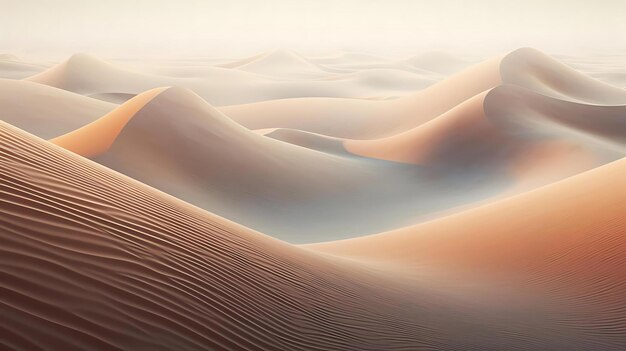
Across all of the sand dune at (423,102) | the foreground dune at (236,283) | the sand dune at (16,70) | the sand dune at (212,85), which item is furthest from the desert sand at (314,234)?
the sand dune at (16,70)

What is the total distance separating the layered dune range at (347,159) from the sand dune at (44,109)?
1008 cm

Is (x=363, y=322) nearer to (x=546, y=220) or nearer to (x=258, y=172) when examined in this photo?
(x=546, y=220)

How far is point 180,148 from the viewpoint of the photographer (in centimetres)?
2052

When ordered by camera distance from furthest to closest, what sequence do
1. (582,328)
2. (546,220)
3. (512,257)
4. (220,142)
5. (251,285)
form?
(220,142)
(546,220)
(512,257)
(582,328)
(251,285)

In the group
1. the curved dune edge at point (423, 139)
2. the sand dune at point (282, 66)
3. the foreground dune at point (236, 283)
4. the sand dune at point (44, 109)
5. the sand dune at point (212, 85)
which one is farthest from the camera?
the sand dune at point (282, 66)

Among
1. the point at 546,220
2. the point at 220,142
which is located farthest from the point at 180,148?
the point at 546,220

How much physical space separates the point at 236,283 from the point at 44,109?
102 ft

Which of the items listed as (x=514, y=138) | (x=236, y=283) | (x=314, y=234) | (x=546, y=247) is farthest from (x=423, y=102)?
(x=236, y=283)

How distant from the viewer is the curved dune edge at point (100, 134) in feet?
62.9

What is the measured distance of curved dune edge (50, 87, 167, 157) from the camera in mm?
19172

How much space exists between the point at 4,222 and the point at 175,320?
4.30ft

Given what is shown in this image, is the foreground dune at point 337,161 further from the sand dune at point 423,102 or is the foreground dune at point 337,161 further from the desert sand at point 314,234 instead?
the sand dune at point 423,102

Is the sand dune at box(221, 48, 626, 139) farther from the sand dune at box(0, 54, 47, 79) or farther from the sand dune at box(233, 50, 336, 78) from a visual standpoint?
the sand dune at box(233, 50, 336, 78)

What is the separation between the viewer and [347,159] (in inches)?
1012
